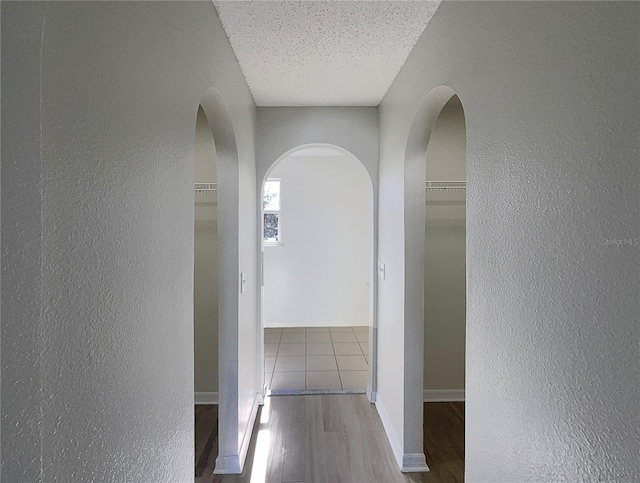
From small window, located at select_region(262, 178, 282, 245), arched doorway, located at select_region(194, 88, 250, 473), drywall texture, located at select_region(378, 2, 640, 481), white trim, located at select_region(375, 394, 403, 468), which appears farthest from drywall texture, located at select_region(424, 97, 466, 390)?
small window, located at select_region(262, 178, 282, 245)

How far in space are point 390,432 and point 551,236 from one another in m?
2.13

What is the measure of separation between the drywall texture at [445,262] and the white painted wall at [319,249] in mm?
2428

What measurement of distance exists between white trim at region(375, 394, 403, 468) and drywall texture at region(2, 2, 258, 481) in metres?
1.50

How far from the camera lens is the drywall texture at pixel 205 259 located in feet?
10.2

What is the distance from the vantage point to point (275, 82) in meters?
2.48

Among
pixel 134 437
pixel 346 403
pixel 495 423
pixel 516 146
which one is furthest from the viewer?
pixel 346 403

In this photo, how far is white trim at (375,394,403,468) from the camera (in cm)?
233

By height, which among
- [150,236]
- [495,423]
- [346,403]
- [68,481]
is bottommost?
[346,403]

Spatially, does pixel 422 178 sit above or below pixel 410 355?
above

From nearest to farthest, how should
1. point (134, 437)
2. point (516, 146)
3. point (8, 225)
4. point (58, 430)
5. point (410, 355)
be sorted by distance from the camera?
1. point (8, 225)
2. point (58, 430)
3. point (134, 437)
4. point (516, 146)
5. point (410, 355)

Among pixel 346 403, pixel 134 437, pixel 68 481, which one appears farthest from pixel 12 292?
pixel 346 403

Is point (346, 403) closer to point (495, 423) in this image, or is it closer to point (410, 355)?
point (410, 355)

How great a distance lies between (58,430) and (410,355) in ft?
6.36

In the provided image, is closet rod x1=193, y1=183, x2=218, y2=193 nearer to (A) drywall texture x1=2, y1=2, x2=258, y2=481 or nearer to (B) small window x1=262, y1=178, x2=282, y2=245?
(A) drywall texture x1=2, y1=2, x2=258, y2=481
